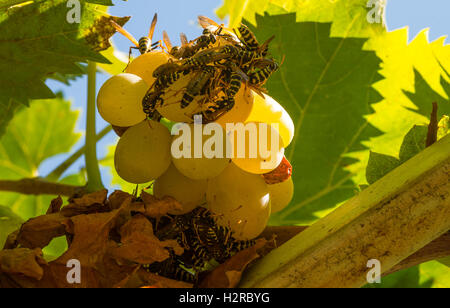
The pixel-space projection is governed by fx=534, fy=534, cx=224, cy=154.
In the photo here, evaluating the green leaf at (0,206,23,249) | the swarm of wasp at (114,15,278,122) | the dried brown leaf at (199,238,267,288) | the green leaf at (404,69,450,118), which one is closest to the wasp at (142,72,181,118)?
the swarm of wasp at (114,15,278,122)

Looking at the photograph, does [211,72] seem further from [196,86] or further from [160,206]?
Answer: [160,206]

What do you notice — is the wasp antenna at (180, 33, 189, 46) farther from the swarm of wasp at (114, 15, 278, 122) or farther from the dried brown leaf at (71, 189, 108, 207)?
the dried brown leaf at (71, 189, 108, 207)

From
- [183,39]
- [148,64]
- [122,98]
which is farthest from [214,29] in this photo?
[122,98]

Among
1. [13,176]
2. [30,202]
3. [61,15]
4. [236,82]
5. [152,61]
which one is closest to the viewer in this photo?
[236,82]

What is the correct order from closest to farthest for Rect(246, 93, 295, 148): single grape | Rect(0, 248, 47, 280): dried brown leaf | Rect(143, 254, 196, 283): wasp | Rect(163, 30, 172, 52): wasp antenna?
Rect(0, 248, 47, 280): dried brown leaf → Rect(143, 254, 196, 283): wasp → Rect(246, 93, 295, 148): single grape → Rect(163, 30, 172, 52): wasp antenna

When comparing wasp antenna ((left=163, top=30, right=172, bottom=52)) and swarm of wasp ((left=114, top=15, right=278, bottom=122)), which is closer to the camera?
swarm of wasp ((left=114, top=15, right=278, bottom=122))

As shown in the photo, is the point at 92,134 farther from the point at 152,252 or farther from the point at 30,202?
the point at 152,252
